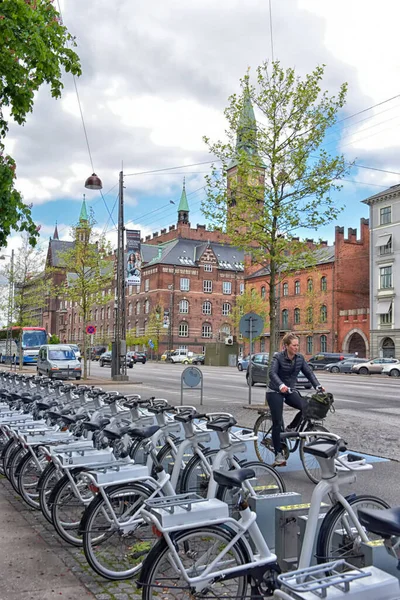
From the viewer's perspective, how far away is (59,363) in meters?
32.3

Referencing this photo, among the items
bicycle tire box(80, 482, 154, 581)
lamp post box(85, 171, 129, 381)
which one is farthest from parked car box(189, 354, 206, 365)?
bicycle tire box(80, 482, 154, 581)

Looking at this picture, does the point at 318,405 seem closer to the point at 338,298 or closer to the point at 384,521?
the point at 384,521

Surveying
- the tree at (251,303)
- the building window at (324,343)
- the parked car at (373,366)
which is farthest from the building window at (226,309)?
the parked car at (373,366)

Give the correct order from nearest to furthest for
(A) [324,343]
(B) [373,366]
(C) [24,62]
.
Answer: (C) [24,62]
(B) [373,366]
(A) [324,343]

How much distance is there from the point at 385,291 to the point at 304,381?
33.1 meters

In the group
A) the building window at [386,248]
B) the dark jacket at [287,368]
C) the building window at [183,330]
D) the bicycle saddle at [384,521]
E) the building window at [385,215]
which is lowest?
the bicycle saddle at [384,521]

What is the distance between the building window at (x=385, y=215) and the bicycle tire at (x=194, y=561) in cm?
5580

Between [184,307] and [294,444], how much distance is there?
3595 inches

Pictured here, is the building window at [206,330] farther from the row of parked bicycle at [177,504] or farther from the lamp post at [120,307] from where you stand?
the row of parked bicycle at [177,504]

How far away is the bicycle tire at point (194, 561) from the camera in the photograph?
3430mm

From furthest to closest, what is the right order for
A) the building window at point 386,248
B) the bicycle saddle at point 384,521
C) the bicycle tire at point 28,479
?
the building window at point 386,248
the bicycle tire at point 28,479
the bicycle saddle at point 384,521

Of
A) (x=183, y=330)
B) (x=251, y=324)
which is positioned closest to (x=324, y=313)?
(x=183, y=330)

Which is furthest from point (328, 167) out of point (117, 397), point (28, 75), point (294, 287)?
point (294, 287)

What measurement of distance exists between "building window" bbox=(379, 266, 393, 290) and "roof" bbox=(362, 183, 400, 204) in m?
6.40
